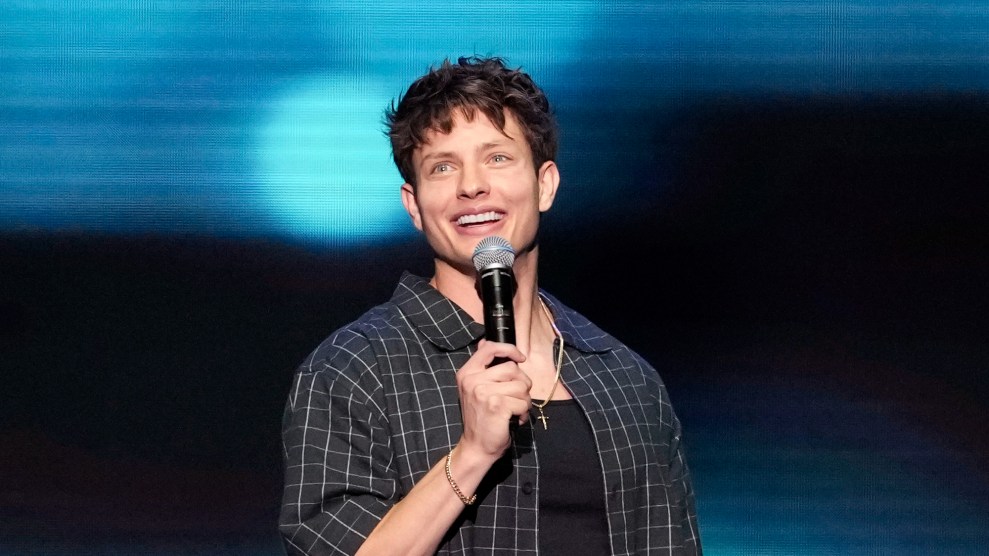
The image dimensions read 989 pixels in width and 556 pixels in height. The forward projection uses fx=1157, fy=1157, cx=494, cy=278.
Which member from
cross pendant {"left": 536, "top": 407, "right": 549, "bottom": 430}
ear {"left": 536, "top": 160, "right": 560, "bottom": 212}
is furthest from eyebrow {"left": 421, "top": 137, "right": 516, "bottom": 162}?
cross pendant {"left": 536, "top": 407, "right": 549, "bottom": 430}

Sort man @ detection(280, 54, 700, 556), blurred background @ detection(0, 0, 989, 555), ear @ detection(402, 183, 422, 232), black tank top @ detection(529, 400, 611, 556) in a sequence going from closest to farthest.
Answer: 1. man @ detection(280, 54, 700, 556)
2. black tank top @ detection(529, 400, 611, 556)
3. ear @ detection(402, 183, 422, 232)
4. blurred background @ detection(0, 0, 989, 555)

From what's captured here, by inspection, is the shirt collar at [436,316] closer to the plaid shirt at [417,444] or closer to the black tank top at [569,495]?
the plaid shirt at [417,444]

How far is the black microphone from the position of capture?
4.39 feet

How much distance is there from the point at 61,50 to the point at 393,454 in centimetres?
137

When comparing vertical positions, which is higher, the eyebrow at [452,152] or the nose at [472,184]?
the eyebrow at [452,152]

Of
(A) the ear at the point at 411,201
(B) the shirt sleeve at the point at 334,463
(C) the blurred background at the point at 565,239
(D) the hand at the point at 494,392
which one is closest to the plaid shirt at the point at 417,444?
(B) the shirt sleeve at the point at 334,463

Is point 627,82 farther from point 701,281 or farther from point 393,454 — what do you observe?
point 393,454

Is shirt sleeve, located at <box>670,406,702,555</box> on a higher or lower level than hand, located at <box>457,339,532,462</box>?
lower

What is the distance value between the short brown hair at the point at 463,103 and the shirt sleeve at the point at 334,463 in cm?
33

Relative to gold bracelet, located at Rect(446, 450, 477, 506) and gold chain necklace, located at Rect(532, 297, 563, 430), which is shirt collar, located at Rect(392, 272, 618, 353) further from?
gold bracelet, located at Rect(446, 450, 477, 506)

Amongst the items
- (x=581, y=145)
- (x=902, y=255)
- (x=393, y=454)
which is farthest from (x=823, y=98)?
(x=393, y=454)

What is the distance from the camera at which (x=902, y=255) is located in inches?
101

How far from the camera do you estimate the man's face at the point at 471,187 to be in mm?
1608

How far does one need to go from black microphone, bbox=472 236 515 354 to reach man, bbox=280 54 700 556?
0.10ft
